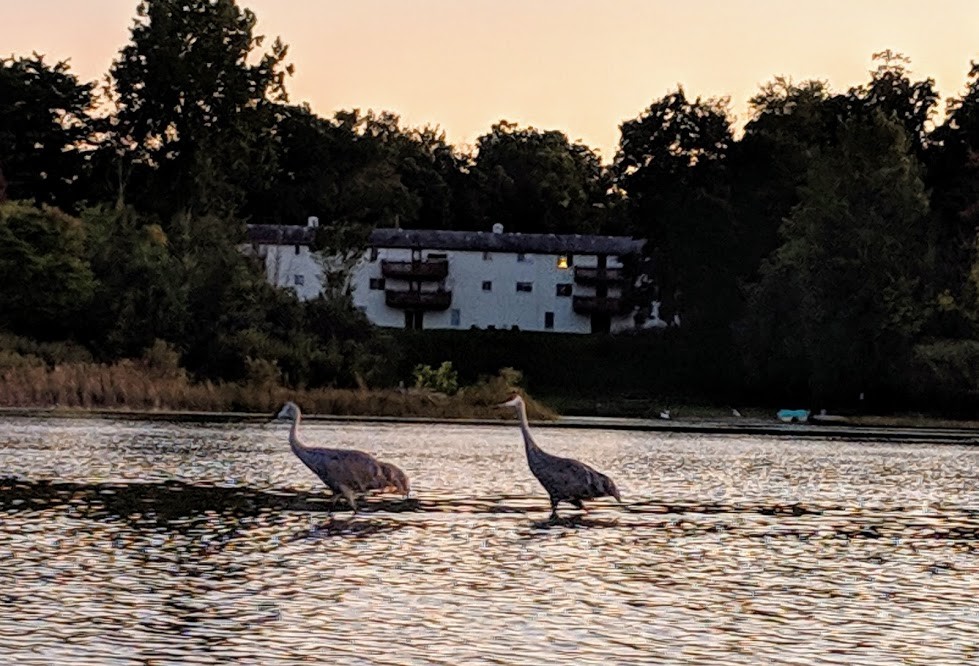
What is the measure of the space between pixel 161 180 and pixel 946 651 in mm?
129991

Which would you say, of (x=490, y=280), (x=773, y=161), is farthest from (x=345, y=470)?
(x=490, y=280)

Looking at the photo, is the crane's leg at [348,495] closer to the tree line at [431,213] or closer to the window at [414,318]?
the tree line at [431,213]

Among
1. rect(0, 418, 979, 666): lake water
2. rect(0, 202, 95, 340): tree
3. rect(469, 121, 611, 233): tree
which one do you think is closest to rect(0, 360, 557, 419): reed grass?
rect(0, 202, 95, 340): tree

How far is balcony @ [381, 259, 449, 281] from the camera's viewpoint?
535 ft

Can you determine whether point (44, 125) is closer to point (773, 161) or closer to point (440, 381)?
point (773, 161)

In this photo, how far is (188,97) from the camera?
14588cm

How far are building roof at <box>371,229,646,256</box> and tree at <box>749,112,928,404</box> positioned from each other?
172 feet

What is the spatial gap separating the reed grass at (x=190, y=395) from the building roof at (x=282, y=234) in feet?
241

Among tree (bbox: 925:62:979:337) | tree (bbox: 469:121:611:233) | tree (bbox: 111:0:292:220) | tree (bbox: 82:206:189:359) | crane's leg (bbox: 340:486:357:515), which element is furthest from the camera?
tree (bbox: 469:121:611:233)

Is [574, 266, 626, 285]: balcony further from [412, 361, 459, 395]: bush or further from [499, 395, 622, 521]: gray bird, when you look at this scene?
[499, 395, 622, 521]: gray bird

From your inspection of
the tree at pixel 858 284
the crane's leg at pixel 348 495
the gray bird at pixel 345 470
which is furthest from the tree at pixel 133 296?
the crane's leg at pixel 348 495

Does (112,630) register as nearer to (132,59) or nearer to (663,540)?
(663,540)

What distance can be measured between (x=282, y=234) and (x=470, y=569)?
13669cm

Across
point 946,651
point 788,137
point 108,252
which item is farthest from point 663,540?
point 788,137
